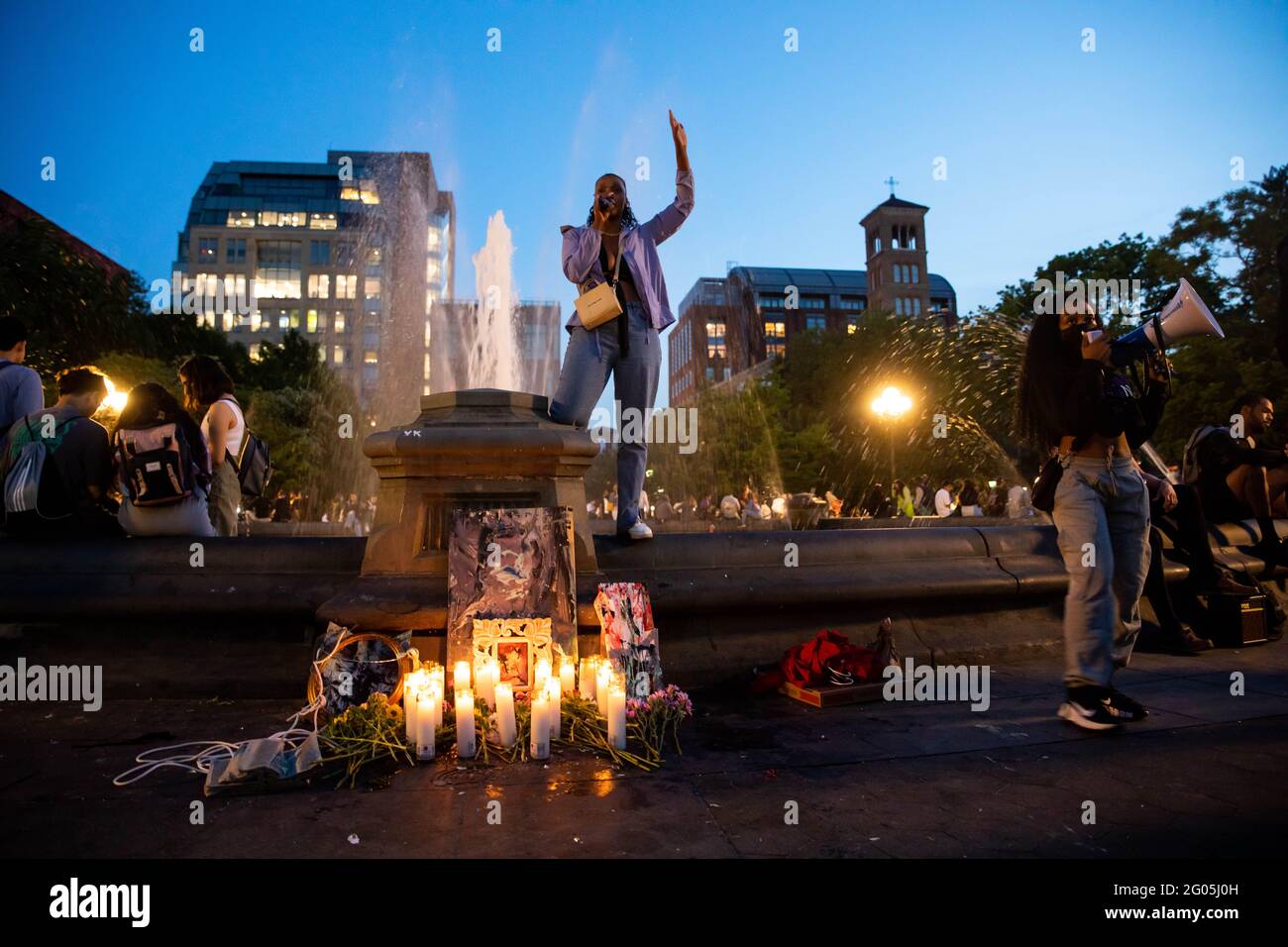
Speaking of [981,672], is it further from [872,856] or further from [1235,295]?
[1235,295]

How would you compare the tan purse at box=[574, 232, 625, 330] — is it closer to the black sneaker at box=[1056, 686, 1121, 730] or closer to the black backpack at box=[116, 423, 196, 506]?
the black backpack at box=[116, 423, 196, 506]

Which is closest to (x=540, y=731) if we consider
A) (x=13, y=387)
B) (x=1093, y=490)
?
(x=1093, y=490)

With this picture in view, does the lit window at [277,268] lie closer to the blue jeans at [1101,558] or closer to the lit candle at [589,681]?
the lit candle at [589,681]

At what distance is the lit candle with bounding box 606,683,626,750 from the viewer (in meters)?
3.40

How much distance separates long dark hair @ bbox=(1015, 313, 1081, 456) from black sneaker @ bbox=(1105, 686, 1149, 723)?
4.13 feet

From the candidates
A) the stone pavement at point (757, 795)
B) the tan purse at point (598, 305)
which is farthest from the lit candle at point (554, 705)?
the tan purse at point (598, 305)

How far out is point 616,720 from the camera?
134 inches

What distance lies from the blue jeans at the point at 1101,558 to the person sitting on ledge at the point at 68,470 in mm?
5713

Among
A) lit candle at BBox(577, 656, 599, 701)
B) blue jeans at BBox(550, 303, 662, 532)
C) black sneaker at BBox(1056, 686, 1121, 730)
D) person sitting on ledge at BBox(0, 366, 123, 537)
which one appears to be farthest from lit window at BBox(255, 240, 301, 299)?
black sneaker at BBox(1056, 686, 1121, 730)

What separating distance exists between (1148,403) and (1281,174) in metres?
30.7

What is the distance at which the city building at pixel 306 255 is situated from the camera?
8681 centimetres

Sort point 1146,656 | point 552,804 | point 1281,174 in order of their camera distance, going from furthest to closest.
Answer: point 1281,174, point 1146,656, point 552,804
